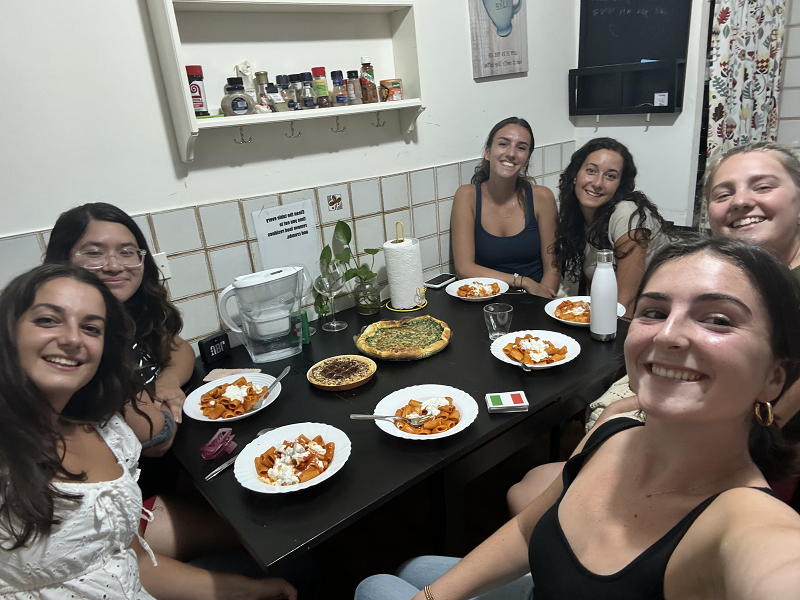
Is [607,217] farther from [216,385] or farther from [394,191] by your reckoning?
[216,385]

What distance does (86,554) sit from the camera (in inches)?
33.2

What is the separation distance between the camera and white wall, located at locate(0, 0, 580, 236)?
4.31ft

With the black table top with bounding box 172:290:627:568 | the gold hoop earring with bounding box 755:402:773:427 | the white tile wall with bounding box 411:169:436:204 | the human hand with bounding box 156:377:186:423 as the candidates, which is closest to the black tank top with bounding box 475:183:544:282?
the white tile wall with bounding box 411:169:436:204

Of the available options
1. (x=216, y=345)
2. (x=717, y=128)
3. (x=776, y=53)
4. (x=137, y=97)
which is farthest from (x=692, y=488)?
(x=776, y=53)

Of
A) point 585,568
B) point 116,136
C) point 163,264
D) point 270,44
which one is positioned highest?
point 270,44

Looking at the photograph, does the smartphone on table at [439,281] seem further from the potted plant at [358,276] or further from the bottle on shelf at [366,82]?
the bottle on shelf at [366,82]

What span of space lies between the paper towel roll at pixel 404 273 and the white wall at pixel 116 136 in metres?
0.35

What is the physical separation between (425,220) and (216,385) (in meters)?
1.17

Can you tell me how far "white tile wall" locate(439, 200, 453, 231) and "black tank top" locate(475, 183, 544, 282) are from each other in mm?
124

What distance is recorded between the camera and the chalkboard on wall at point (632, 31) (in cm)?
232

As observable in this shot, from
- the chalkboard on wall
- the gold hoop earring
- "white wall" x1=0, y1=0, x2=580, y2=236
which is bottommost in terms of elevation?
the gold hoop earring

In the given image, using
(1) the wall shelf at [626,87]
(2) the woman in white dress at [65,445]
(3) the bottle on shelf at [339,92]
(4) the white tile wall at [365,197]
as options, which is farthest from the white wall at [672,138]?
(2) the woman in white dress at [65,445]

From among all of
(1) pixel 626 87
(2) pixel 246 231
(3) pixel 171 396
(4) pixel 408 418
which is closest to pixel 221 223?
(2) pixel 246 231

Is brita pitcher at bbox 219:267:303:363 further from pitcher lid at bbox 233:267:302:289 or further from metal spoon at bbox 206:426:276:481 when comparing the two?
metal spoon at bbox 206:426:276:481
